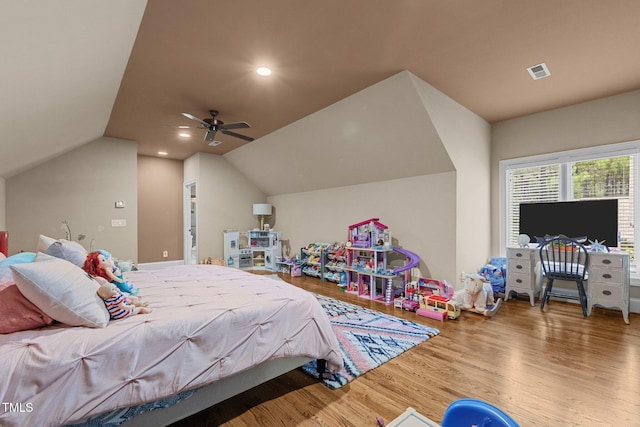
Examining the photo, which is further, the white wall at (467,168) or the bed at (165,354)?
the white wall at (467,168)

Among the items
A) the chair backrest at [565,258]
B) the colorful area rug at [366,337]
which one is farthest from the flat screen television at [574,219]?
the colorful area rug at [366,337]

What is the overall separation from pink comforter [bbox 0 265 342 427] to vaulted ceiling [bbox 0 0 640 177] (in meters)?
1.58

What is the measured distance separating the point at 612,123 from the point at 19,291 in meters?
5.97

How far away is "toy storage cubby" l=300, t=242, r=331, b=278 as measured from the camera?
5.43 m

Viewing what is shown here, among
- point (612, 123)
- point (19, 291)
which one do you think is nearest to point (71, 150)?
point (19, 291)

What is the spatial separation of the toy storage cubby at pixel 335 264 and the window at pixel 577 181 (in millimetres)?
2632

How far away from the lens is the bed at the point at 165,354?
1160 millimetres

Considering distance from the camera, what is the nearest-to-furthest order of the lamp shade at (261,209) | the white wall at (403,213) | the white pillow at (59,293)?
the white pillow at (59,293) < the white wall at (403,213) < the lamp shade at (261,209)

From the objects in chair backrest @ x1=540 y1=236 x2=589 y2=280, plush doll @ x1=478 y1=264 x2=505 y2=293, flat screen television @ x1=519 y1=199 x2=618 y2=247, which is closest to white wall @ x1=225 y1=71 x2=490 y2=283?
plush doll @ x1=478 y1=264 x2=505 y2=293

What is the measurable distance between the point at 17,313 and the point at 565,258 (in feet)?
16.0

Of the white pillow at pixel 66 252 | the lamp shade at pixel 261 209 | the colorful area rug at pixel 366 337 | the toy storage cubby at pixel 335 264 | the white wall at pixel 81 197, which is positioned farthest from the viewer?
the lamp shade at pixel 261 209

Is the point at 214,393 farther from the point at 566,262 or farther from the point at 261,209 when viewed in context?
the point at 261,209

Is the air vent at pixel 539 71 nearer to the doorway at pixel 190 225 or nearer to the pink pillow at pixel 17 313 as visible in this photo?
the pink pillow at pixel 17 313

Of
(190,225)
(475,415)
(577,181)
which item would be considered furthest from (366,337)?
(190,225)
